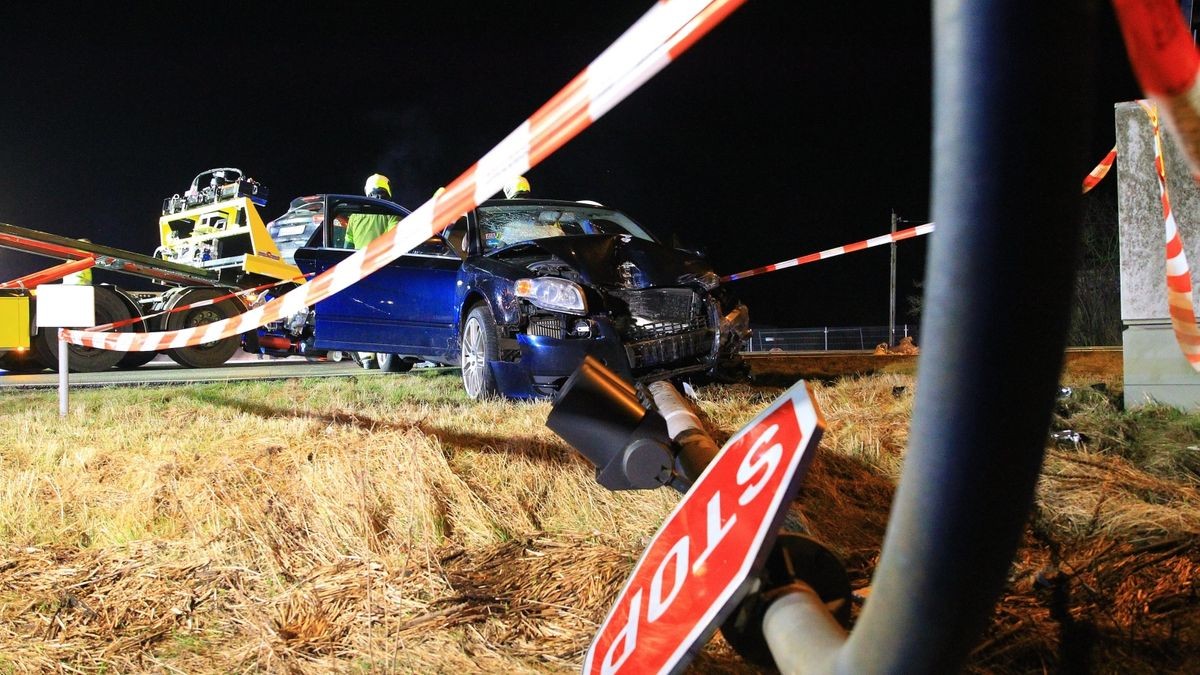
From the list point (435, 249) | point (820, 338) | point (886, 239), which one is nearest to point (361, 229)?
point (435, 249)

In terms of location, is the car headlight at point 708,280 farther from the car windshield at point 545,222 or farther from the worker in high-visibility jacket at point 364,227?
the worker in high-visibility jacket at point 364,227

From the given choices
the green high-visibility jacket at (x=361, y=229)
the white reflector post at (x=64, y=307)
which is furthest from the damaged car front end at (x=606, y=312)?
the white reflector post at (x=64, y=307)

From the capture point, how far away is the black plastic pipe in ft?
1.56

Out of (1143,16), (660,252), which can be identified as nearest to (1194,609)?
(1143,16)

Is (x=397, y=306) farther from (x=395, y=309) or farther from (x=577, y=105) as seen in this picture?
(x=577, y=105)

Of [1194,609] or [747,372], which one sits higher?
[747,372]

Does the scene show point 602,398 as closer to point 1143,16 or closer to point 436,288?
point 1143,16

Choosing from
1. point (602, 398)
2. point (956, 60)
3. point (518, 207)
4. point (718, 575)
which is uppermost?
point (518, 207)

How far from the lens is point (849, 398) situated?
16.1 ft

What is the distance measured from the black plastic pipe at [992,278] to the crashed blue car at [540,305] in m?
4.21

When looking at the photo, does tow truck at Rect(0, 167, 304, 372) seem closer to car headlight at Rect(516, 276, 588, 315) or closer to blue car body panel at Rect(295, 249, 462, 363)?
blue car body panel at Rect(295, 249, 462, 363)

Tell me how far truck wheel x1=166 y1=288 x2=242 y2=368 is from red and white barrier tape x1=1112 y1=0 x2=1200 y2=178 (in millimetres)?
9357

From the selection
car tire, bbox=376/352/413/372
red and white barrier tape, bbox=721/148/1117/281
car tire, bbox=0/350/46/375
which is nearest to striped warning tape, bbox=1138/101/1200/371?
red and white barrier tape, bbox=721/148/1117/281

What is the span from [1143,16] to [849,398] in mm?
4249
